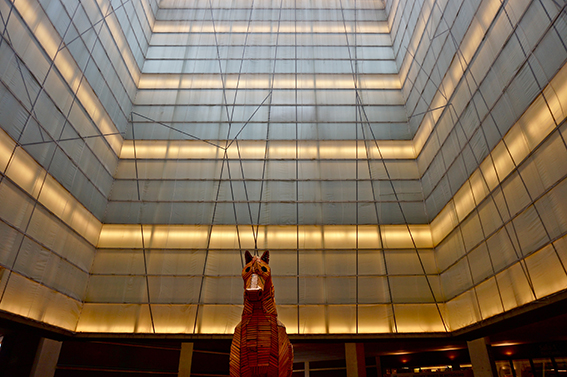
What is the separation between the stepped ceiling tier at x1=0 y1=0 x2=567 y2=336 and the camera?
34.2 feet

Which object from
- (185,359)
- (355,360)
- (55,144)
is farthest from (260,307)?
(55,144)

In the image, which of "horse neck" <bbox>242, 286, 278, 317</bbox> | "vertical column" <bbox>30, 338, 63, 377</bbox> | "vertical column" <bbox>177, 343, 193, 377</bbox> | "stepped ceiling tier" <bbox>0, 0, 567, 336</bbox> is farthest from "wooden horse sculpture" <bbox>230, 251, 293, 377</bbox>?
"vertical column" <bbox>30, 338, 63, 377</bbox>

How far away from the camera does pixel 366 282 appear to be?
14398 millimetres

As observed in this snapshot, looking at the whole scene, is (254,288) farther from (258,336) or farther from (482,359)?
(482,359)

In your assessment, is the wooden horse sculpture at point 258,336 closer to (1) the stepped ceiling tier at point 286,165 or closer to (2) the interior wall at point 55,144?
(1) the stepped ceiling tier at point 286,165

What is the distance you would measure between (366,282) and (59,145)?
12416mm

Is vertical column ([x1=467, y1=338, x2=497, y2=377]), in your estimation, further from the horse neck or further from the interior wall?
the interior wall

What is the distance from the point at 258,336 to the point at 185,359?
976cm

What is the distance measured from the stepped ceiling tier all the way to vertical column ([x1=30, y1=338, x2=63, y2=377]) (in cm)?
91

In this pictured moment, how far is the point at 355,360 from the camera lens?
1358 cm

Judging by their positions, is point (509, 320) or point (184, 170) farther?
point (184, 170)

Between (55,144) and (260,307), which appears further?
(55,144)

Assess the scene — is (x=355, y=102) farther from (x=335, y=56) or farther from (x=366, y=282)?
(x=366, y=282)

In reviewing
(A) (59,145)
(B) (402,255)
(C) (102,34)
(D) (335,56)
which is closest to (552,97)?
(B) (402,255)
